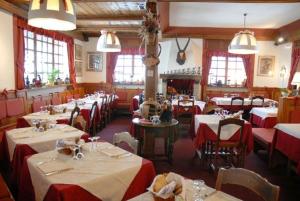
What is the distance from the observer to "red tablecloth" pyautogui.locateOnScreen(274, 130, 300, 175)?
146 inches

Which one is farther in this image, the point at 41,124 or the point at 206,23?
the point at 206,23

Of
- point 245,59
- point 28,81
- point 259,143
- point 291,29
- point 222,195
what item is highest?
point 291,29

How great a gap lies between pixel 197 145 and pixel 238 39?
3.20 m

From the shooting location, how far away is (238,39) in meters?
6.14

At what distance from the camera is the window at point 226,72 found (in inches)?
367

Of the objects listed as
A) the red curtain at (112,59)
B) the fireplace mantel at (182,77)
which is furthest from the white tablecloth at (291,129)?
the red curtain at (112,59)

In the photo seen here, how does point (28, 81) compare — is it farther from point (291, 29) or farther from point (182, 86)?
point (291, 29)

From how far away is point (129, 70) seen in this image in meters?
9.91

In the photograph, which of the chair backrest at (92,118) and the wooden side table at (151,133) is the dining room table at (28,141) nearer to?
the wooden side table at (151,133)

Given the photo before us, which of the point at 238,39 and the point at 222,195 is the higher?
the point at 238,39

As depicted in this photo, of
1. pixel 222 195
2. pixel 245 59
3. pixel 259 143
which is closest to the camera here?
pixel 222 195

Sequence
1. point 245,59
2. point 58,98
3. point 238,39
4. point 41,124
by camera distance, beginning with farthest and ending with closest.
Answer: point 245,59 → point 58,98 → point 238,39 → point 41,124

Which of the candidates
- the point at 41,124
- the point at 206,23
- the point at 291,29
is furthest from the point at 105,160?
the point at 291,29

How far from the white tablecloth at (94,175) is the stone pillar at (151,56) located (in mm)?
2453
